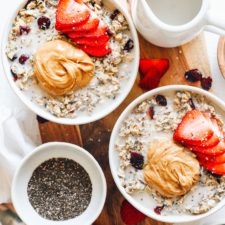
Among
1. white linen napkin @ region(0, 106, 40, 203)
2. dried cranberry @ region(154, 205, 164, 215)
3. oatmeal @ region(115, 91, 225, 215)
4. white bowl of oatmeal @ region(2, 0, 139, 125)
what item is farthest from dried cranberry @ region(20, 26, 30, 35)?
dried cranberry @ region(154, 205, 164, 215)

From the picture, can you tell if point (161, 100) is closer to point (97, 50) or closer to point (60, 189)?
point (97, 50)

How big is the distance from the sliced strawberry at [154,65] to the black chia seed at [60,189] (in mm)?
296

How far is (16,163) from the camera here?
5.25 ft

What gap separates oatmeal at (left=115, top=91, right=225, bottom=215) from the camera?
1.50m

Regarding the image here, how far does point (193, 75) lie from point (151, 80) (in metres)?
0.11

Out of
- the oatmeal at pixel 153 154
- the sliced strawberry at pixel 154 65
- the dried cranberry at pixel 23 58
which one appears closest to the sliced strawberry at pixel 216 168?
the oatmeal at pixel 153 154

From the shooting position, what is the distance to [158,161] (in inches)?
58.3

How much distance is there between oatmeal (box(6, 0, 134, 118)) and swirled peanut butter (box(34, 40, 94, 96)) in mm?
25

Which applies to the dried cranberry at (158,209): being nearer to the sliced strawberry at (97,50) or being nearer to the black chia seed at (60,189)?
the black chia seed at (60,189)

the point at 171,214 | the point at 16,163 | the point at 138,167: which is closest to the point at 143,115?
the point at 138,167

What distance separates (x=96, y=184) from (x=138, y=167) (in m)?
0.13

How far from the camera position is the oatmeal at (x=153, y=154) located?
1496 mm

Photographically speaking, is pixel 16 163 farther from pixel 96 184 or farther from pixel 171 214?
pixel 171 214

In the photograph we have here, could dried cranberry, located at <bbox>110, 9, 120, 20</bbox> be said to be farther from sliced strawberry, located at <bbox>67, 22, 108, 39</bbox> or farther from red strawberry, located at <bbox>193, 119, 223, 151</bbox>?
red strawberry, located at <bbox>193, 119, 223, 151</bbox>
